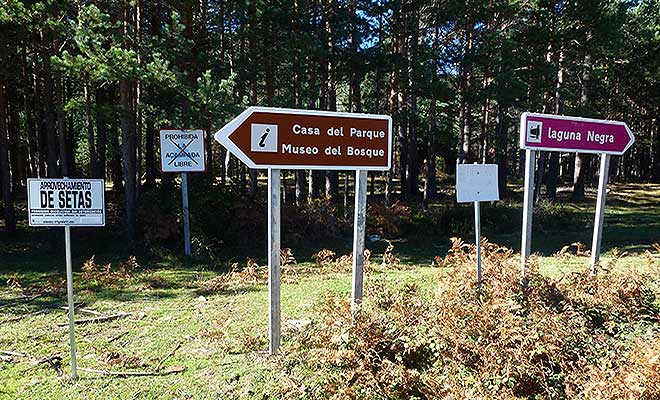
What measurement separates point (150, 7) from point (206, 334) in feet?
38.4

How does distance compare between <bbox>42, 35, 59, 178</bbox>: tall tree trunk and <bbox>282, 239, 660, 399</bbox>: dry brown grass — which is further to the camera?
<bbox>42, 35, 59, 178</bbox>: tall tree trunk

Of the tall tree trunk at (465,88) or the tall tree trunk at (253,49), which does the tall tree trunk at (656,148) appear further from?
the tall tree trunk at (253,49)

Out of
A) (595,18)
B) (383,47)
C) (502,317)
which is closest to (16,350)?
(502,317)

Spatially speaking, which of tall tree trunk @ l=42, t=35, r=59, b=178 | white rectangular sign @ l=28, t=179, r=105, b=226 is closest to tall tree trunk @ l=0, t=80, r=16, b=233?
tall tree trunk @ l=42, t=35, r=59, b=178

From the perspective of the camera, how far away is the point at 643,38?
67.7 ft

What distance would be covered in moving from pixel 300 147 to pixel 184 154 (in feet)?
19.6

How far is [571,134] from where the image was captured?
528 centimetres

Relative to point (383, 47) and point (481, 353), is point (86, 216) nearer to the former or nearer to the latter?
point (481, 353)

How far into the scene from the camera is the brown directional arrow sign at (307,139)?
3.87 m

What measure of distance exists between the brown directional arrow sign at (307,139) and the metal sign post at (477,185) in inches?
37.7

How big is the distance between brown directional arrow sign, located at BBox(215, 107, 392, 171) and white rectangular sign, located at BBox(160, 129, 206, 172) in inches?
225

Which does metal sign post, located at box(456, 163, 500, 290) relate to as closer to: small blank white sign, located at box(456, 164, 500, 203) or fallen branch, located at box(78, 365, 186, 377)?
small blank white sign, located at box(456, 164, 500, 203)

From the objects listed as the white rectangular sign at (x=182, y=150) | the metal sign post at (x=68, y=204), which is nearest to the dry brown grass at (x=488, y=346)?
the metal sign post at (x=68, y=204)

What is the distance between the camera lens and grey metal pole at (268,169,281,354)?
13.3ft
